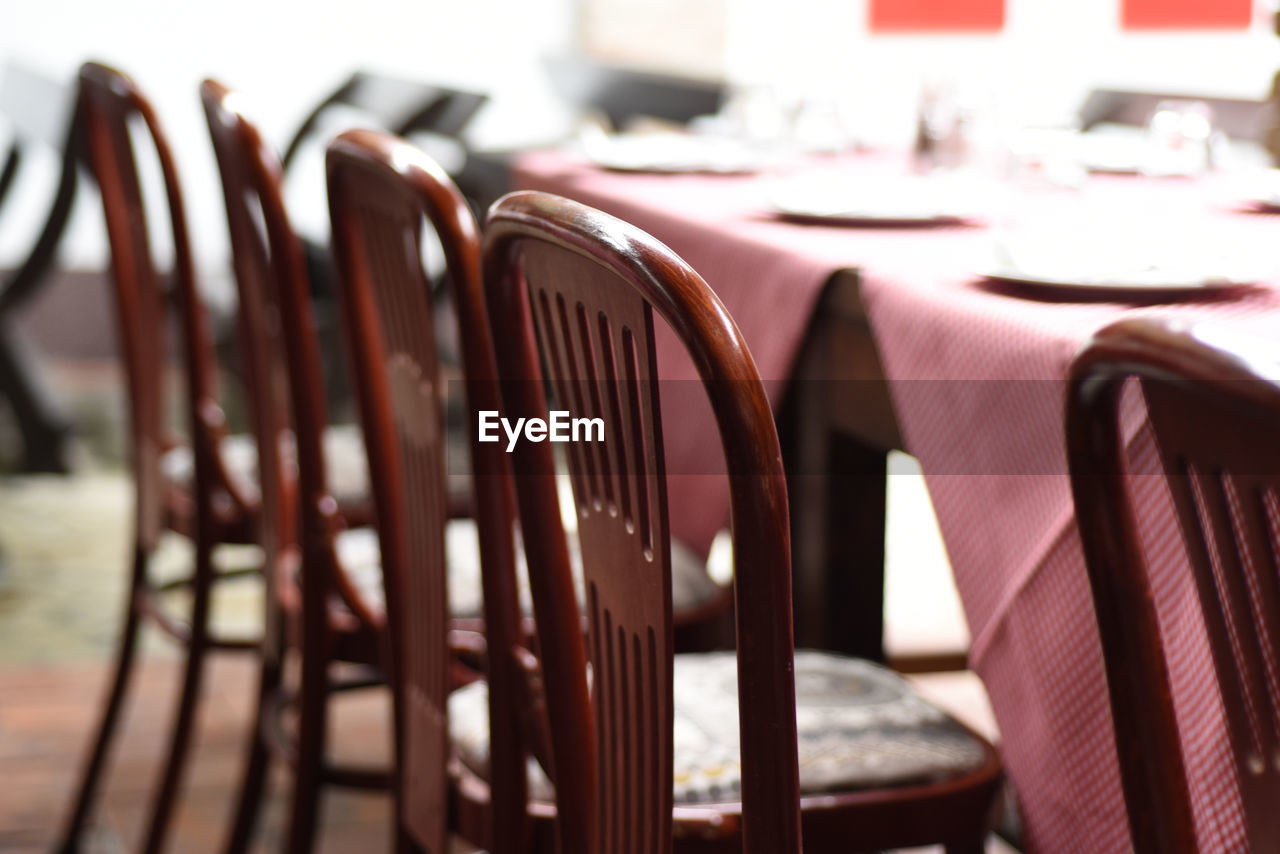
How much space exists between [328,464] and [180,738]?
1.16 ft

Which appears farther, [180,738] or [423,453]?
[180,738]

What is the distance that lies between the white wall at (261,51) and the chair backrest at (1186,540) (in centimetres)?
418

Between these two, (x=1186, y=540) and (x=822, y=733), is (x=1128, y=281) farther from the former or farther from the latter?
(x=1186, y=540)

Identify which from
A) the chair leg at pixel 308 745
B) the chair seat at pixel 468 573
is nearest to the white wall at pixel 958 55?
the chair seat at pixel 468 573

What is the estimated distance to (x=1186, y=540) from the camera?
1.70ft

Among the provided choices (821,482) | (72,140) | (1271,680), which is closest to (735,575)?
(1271,680)

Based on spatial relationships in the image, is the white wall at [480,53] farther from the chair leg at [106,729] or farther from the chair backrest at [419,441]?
the chair backrest at [419,441]

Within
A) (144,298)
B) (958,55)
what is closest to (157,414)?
(144,298)

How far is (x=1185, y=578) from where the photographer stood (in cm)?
80

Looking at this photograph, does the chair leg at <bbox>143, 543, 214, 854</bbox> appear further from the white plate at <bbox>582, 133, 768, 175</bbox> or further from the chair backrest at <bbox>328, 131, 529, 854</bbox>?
the white plate at <bbox>582, 133, 768, 175</bbox>

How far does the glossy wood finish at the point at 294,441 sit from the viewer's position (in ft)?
4.48

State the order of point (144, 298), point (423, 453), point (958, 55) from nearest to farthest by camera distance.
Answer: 1. point (423, 453)
2. point (144, 298)
3. point (958, 55)

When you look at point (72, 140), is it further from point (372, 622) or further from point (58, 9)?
point (58, 9)

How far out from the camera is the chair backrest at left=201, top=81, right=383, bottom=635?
4.46 feet
